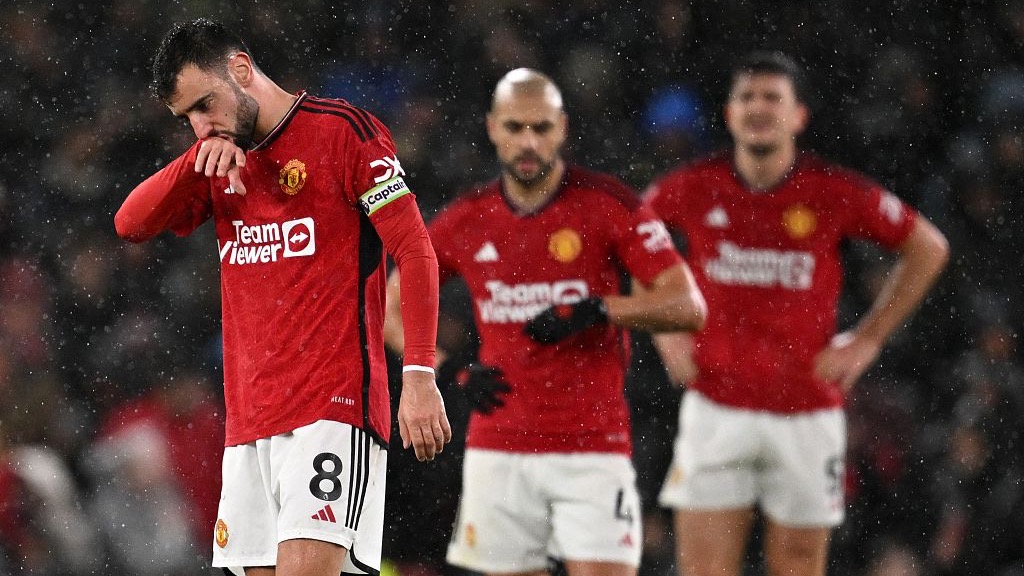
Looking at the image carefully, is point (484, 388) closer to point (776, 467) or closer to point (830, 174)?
point (776, 467)

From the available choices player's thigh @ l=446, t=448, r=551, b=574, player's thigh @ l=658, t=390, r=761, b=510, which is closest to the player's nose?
player's thigh @ l=446, t=448, r=551, b=574

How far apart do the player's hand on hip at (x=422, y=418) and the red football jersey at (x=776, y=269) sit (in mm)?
2495

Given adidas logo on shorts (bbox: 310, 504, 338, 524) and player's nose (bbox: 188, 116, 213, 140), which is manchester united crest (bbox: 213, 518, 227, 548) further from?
player's nose (bbox: 188, 116, 213, 140)

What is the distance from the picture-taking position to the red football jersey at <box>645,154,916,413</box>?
5.50 metres

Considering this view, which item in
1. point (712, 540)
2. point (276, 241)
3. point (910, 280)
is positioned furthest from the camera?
point (910, 280)

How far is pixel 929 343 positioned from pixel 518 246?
3.36m

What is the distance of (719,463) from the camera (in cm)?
553

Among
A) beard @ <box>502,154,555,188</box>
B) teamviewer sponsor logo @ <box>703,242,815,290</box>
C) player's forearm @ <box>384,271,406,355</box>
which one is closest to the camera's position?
beard @ <box>502,154,555,188</box>

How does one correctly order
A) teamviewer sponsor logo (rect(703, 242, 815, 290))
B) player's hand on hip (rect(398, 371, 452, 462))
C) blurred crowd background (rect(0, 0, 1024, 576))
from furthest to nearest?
blurred crowd background (rect(0, 0, 1024, 576))
teamviewer sponsor logo (rect(703, 242, 815, 290))
player's hand on hip (rect(398, 371, 452, 462))

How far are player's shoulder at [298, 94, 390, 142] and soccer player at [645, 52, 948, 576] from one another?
7.93 ft

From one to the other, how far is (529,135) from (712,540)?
1.66 m

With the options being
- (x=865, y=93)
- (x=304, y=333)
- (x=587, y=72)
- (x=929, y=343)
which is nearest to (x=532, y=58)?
(x=587, y=72)

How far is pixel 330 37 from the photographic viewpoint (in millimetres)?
8523

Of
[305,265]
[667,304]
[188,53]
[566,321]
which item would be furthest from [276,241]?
[667,304]
